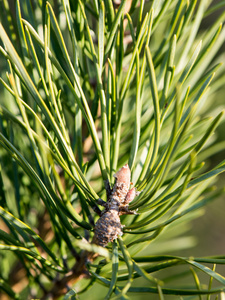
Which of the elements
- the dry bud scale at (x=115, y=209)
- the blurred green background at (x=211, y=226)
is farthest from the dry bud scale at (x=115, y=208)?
the blurred green background at (x=211, y=226)

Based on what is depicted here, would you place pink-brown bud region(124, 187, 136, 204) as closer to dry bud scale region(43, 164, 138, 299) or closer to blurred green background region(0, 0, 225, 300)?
dry bud scale region(43, 164, 138, 299)

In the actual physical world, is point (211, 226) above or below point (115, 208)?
above

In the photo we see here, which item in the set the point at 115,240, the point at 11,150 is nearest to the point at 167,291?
the point at 115,240

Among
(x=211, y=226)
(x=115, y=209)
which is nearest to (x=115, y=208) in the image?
(x=115, y=209)

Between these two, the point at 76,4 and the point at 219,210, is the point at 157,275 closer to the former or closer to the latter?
the point at 219,210

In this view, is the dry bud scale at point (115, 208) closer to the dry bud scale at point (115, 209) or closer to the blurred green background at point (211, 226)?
the dry bud scale at point (115, 209)

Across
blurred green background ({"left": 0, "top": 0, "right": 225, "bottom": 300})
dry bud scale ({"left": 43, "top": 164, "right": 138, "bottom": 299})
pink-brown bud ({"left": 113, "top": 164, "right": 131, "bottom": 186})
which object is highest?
blurred green background ({"left": 0, "top": 0, "right": 225, "bottom": 300})

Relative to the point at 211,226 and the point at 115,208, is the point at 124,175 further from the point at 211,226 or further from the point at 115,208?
the point at 211,226

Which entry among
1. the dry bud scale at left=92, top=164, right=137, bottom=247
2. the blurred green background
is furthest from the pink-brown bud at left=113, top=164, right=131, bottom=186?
the blurred green background
